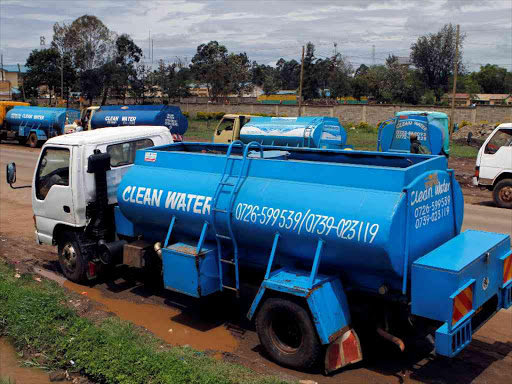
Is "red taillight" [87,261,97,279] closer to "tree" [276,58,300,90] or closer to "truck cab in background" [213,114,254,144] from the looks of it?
"truck cab in background" [213,114,254,144]

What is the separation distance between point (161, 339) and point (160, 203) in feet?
5.60

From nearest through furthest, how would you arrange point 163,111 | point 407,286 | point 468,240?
point 407,286
point 468,240
point 163,111

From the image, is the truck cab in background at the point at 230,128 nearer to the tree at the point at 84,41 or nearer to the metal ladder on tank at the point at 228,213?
the metal ladder on tank at the point at 228,213

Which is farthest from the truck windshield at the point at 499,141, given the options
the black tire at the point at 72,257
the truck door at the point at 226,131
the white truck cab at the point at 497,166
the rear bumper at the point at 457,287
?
the black tire at the point at 72,257

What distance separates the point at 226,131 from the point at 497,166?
34.2 feet

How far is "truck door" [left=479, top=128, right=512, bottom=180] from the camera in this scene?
49.8 ft

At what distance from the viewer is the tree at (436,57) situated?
64.8 m

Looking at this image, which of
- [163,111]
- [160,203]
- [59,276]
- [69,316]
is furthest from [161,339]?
[163,111]

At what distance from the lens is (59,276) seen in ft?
30.3

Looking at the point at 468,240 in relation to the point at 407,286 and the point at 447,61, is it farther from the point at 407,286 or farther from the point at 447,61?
the point at 447,61

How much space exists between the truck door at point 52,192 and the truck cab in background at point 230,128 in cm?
1304

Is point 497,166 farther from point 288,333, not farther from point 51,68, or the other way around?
point 51,68

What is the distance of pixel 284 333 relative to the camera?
6.03 meters

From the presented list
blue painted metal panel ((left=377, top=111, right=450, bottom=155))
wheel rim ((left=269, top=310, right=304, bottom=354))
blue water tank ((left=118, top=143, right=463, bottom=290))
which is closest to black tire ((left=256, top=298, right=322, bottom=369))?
wheel rim ((left=269, top=310, right=304, bottom=354))
